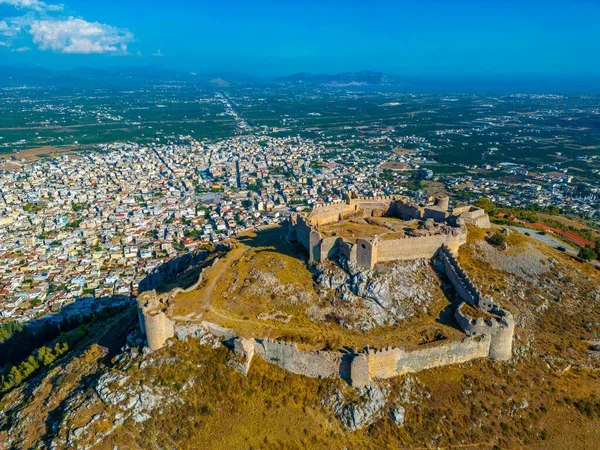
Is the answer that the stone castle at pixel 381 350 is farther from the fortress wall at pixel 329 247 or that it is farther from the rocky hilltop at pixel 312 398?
the rocky hilltop at pixel 312 398

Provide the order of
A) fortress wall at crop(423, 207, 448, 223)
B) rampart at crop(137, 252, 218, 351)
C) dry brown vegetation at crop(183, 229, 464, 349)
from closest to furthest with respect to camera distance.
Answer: rampart at crop(137, 252, 218, 351) < dry brown vegetation at crop(183, 229, 464, 349) < fortress wall at crop(423, 207, 448, 223)

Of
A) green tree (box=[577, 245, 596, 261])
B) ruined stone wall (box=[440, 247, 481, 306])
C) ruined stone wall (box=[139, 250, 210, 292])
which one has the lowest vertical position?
ruined stone wall (box=[139, 250, 210, 292])

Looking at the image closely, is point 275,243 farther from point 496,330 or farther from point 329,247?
point 496,330

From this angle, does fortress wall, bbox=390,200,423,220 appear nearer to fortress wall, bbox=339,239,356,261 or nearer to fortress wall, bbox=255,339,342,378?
fortress wall, bbox=339,239,356,261

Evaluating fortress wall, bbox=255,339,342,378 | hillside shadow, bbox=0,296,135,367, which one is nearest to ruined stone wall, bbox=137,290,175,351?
fortress wall, bbox=255,339,342,378

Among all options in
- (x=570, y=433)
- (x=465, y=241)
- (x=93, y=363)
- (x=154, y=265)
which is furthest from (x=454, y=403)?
(x=154, y=265)

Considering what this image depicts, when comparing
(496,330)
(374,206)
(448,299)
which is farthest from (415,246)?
(374,206)

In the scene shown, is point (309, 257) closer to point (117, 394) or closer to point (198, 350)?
point (198, 350)

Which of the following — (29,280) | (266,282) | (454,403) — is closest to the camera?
(454,403)

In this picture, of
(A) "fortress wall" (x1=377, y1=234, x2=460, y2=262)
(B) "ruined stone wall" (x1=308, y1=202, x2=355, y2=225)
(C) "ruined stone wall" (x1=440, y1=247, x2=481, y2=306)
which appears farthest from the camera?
(B) "ruined stone wall" (x1=308, y1=202, x2=355, y2=225)
